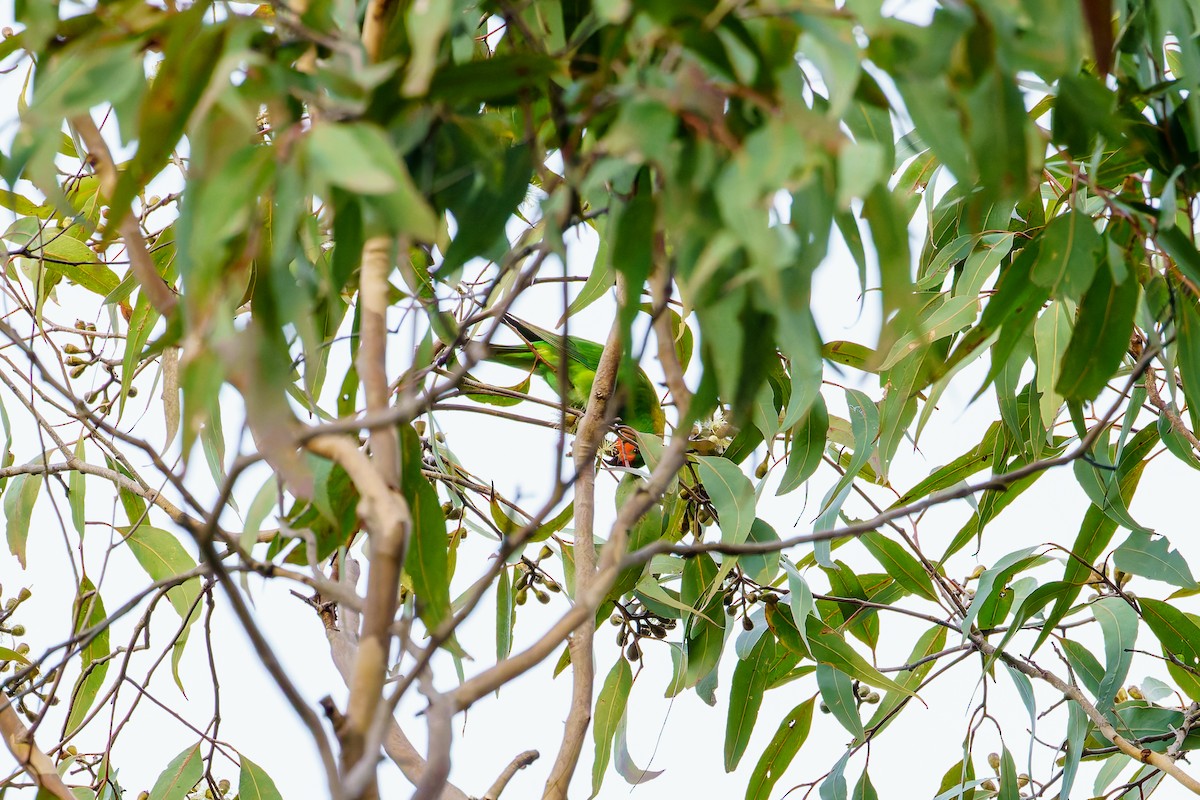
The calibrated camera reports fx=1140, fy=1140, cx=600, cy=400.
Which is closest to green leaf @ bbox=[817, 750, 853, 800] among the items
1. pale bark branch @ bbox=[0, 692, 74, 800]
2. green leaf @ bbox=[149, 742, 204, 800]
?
green leaf @ bbox=[149, 742, 204, 800]

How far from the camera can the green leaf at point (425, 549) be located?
1053 millimetres

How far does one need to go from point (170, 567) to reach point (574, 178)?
132 centimetres

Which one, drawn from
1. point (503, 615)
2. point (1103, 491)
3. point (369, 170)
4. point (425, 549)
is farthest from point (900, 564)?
point (369, 170)

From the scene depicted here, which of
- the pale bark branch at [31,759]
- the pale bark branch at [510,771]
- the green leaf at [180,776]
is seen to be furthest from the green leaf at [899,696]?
the pale bark branch at [31,759]

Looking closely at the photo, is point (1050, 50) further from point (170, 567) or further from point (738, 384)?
point (170, 567)

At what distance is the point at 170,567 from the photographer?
1.76 metres

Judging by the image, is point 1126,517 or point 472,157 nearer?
point 472,157

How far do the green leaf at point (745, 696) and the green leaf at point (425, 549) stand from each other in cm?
86

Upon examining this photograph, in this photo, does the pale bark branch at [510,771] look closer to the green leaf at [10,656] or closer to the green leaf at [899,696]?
the green leaf at [899,696]

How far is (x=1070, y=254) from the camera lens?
99cm

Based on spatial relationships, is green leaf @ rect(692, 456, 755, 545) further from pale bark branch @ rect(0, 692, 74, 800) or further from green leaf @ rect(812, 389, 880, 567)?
pale bark branch @ rect(0, 692, 74, 800)

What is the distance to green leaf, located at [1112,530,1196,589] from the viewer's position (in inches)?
61.3

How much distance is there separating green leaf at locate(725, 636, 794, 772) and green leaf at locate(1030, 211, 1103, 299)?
0.93 meters

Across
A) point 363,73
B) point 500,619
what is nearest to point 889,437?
point 500,619
